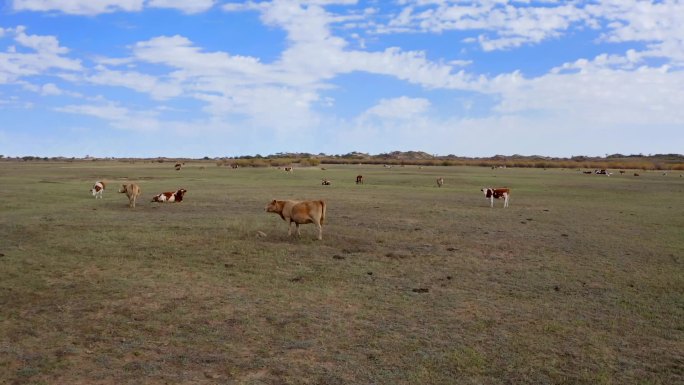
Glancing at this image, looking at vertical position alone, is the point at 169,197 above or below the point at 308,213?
below

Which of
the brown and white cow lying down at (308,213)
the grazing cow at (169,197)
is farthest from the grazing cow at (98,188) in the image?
the brown and white cow lying down at (308,213)

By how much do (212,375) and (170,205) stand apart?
18.2 metres

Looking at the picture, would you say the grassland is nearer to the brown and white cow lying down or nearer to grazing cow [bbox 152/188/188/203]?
the brown and white cow lying down

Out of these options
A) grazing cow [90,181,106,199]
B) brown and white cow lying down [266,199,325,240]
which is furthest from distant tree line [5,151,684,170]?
brown and white cow lying down [266,199,325,240]

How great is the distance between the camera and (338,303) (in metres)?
9.23

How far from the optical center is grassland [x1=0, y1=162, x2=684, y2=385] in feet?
22.0

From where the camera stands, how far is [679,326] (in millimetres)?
8305

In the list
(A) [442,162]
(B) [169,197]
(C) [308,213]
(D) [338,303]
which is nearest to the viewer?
(D) [338,303]

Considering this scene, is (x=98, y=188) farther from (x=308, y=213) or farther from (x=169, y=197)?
(x=308, y=213)

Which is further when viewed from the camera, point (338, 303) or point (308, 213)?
point (308, 213)

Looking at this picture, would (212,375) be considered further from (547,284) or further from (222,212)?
(222,212)

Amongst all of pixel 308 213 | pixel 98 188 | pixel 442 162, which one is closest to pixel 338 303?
pixel 308 213

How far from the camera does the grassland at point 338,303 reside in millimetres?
6691

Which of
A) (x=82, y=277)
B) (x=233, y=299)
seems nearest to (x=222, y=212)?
(x=82, y=277)
